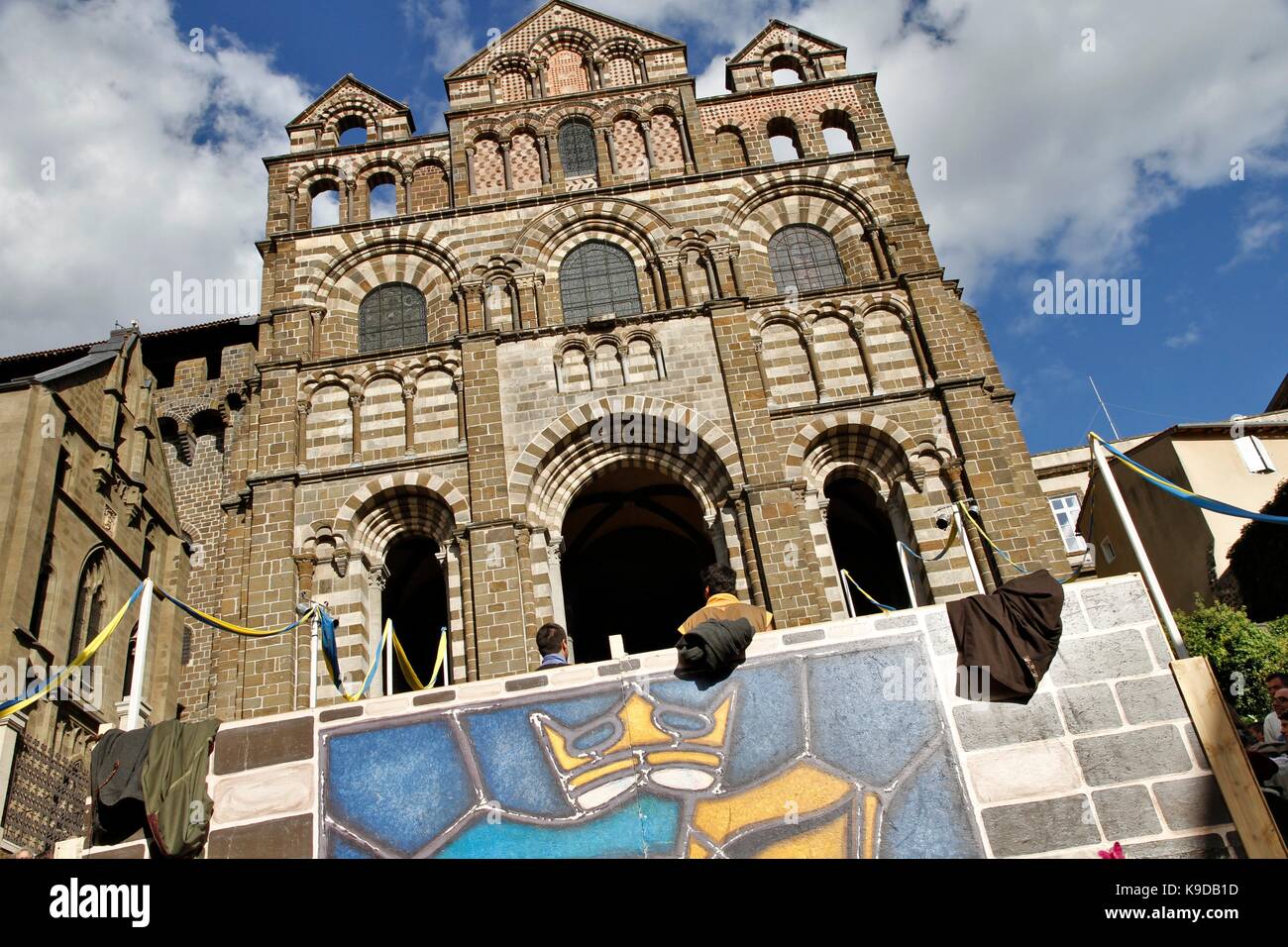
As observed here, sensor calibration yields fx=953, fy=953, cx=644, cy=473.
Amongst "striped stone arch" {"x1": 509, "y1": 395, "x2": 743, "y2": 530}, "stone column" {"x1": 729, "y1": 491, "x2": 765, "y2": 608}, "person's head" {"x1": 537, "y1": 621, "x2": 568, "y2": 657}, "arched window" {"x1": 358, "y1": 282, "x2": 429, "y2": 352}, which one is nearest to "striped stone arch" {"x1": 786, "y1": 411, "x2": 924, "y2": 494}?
"stone column" {"x1": 729, "y1": 491, "x2": 765, "y2": 608}

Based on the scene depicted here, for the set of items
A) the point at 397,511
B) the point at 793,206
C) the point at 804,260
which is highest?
the point at 793,206

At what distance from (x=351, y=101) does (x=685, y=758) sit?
19.4 m

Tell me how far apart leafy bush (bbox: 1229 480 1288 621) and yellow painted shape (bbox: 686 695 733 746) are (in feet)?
54.2

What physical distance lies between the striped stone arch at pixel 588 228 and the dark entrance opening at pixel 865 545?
6498mm

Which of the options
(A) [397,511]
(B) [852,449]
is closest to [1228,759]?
(B) [852,449]

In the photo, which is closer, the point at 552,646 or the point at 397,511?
the point at 552,646

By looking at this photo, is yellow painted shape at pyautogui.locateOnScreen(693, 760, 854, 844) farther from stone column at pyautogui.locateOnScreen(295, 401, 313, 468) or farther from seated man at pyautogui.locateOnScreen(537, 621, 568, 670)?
stone column at pyautogui.locateOnScreen(295, 401, 313, 468)

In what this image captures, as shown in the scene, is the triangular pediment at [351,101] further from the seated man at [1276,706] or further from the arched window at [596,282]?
the seated man at [1276,706]

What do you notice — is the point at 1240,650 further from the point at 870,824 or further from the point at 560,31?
the point at 560,31

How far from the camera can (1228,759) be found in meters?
7.58

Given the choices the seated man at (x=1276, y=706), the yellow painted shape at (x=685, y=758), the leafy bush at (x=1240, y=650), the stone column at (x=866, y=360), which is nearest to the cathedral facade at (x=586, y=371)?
the stone column at (x=866, y=360)

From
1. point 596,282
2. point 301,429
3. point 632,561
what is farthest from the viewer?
point 632,561

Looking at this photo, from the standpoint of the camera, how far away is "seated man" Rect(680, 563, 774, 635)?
28.8ft
